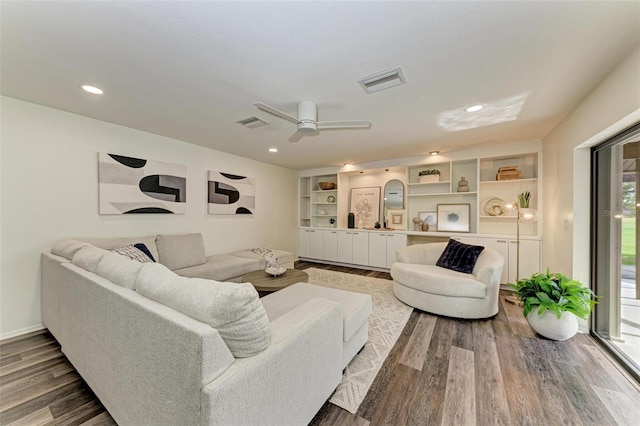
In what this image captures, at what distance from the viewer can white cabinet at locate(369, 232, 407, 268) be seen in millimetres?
4739

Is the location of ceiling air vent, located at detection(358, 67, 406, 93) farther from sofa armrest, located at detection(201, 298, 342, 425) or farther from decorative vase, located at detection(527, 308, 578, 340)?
decorative vase, located at detection(527, 308, 578, 340)

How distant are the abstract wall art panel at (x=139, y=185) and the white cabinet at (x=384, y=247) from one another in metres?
3.55

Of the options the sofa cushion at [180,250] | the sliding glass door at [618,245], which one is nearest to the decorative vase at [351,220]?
the sofa cushion at [180,250]

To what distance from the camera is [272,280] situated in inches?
116

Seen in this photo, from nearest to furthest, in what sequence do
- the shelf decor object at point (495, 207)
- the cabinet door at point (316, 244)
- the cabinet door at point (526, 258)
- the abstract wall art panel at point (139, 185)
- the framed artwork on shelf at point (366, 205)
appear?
the abstract wall art panel at point (139, 185) → the cabinet door at point (526, 258) → the shelf decor object at point (495, 207) → the framed artwork on shelf at point (366, 205) → the cabinet door at point (316, 244)

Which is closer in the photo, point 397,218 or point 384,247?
point 384,247

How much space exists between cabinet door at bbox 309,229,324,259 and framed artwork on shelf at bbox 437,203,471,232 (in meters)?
2.57

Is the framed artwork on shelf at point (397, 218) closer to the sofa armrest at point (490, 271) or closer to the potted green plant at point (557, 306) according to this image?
the sofa armrest at point (490, 271)

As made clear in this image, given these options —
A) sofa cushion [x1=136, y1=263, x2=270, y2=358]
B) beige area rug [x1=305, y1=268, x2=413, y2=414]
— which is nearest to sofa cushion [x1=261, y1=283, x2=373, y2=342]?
beige area rug [x1=305, y1=268, x2=413, y2=414]

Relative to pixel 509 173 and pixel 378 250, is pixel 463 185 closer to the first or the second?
pixel 509 173

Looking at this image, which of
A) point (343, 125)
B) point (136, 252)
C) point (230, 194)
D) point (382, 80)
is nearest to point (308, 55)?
point (382, 80)

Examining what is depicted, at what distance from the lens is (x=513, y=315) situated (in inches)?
114

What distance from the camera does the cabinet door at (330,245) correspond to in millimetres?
5508

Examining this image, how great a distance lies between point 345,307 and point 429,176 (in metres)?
3.62
